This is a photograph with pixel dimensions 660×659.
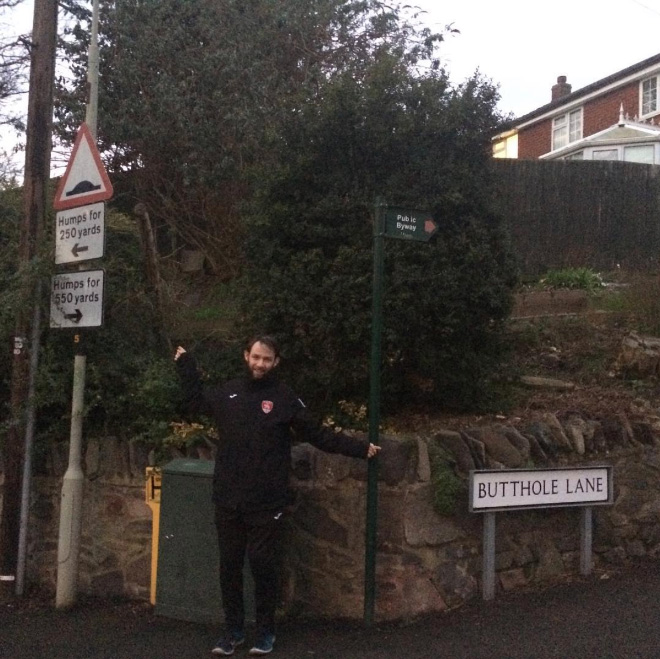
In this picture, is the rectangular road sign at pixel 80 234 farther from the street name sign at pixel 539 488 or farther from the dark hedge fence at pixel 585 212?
the dark hedge fence at pixel 585 212

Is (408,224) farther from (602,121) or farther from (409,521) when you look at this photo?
(602,121)

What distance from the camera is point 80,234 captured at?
7062 mm

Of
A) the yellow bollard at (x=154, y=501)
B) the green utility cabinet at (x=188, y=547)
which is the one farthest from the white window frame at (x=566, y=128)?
the green utility cabinet at (x=188, y=547)

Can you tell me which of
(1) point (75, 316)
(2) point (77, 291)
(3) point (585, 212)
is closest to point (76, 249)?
(2) point (77, 291)

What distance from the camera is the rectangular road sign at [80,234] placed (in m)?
6.91

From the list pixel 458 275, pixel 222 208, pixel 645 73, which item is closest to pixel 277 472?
pixel 458 275

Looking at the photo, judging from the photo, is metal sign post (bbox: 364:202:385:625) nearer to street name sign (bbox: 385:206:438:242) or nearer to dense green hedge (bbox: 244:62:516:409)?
street name sign (bbox: 385:206:438:242)

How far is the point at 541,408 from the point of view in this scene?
25.4 ft

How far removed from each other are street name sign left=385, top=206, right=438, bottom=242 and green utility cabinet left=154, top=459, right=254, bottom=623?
193 cm

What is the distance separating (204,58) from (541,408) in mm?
7444

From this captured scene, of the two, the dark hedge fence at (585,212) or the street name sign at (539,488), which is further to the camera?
the dark hedge fence at (585,212)

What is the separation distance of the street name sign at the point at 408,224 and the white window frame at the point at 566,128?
27884 millimetres

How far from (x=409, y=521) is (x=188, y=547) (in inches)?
57.3

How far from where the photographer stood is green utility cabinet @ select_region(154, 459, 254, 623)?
6.29m
